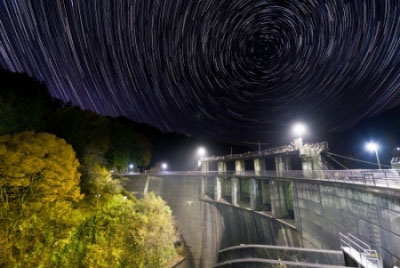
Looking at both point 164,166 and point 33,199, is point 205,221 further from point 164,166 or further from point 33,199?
point 164,166

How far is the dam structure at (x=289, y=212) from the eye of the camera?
35.5 ft

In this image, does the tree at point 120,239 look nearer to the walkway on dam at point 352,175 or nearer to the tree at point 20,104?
the tree at point 20,104

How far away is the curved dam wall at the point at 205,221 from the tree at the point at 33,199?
72.3 ft

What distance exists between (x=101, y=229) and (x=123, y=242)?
2.79 metres

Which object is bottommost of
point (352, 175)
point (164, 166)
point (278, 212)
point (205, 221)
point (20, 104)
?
point (205, 221)

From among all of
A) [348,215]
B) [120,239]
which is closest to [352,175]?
[348,215]

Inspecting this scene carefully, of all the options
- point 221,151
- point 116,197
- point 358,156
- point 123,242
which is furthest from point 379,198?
point 221,151

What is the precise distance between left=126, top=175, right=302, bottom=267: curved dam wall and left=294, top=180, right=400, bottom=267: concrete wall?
16.9 feet

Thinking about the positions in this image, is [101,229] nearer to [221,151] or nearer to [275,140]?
[275,140]

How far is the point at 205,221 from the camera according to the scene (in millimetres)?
35625

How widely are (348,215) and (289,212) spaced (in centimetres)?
1381

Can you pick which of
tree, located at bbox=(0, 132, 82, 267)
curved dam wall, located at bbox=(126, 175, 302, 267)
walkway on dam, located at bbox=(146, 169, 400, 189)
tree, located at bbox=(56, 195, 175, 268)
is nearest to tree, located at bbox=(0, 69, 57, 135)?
tree, located at bbox=(0, 132, 82, 267)

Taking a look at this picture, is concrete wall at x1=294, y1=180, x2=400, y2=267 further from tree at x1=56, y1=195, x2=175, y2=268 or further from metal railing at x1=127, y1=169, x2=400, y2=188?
tree at x1=56, y1=195, x2=175, y2=268

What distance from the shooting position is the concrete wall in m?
10.2
